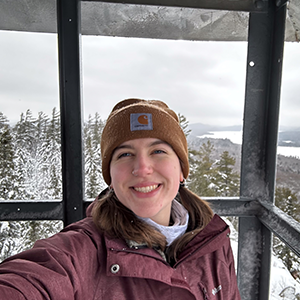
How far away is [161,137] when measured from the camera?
124cm

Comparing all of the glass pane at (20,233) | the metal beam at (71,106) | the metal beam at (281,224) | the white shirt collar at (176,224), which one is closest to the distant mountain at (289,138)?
the metal beam at (281,224)

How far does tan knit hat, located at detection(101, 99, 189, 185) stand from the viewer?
1215mm

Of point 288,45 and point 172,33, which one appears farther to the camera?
point 172,33

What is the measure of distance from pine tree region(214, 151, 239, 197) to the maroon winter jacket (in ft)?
2.49

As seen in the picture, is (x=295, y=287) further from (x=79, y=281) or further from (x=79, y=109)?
(x=79, y=109)

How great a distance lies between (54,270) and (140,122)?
73 cm

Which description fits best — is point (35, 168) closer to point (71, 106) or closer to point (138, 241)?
point (71, 106)

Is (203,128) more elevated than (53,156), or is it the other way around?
(203,128)

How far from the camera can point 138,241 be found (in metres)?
1.10

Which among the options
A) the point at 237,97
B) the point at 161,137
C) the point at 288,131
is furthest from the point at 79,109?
the point at 288,131

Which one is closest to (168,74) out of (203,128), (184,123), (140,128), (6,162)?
(184,123)

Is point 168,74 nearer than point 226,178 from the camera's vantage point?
Yes

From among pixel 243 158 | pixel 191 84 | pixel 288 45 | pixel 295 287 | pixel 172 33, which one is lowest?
pixel 295 287

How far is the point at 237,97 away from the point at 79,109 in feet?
4.17
